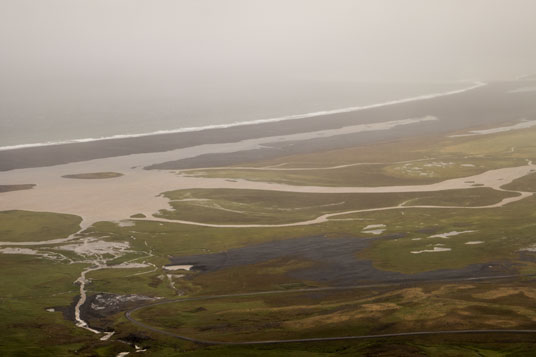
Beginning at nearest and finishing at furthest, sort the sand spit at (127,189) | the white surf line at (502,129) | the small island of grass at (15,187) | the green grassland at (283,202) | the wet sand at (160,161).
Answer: the green grassland at (283,202)
the sand spit at (127,189)
the wet sand at (160,161)
the small island of grass at (15,187)
the white surf line at (502,129)

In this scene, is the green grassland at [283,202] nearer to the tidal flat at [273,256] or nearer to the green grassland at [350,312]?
the tidal flat at [273,256]

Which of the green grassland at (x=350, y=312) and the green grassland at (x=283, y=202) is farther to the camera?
the green grassland at (x=283, y=202)

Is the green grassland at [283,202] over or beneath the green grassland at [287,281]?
over

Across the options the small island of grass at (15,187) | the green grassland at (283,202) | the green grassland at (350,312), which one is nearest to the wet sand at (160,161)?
the small island of grass at (15,187)

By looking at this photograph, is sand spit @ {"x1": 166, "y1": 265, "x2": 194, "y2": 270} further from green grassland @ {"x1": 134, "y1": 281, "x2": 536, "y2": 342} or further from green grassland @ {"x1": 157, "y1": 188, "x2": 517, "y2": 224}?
green grassland @ {"x1": 157, "y1": 188, "x2": 517, "y2": 224}

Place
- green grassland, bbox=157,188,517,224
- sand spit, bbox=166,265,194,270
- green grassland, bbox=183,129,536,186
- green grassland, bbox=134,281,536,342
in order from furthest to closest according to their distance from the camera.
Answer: green grassland, bbox=183,129,536,186, green grassland, bbox=157,188,517,224, sand spit, bbox=166,265,194,270, green grassland, bbox=134,281,536,342

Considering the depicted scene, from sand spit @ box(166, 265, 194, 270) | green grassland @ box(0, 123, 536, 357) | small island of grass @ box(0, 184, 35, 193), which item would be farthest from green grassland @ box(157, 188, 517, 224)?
small island of grass @ box(0, 184, 35, 193)

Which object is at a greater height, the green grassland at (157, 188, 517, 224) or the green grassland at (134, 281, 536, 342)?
the green grassland at (157, 188, 517, 224)

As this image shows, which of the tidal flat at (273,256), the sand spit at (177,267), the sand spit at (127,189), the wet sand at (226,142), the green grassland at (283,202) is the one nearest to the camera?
the tidal flat at (273,256)

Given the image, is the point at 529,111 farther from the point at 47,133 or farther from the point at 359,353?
the point at 359,353

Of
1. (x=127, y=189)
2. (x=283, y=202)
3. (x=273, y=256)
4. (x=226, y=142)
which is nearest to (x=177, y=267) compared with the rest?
(x=273, y=256)

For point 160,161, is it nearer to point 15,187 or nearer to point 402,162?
point 15,187
